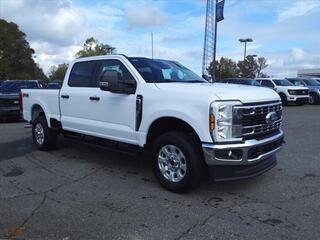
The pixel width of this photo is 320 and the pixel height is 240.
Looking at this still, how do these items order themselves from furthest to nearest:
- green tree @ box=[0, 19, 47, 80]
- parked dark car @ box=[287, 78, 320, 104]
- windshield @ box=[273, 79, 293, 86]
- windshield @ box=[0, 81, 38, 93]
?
green tree @ box=[0, 19, 47, 80] → parked dark car @ box=[287, 78, 320, 104] → windshield @ box=[273, 79, 293, 86] → windshield @ box=[0, 81, 38, 93]

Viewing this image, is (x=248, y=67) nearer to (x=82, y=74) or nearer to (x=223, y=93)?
(x=82, y=74)

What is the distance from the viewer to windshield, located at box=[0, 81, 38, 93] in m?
16.9

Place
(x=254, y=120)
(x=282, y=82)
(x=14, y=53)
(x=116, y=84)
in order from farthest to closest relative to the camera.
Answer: (x=14, y=53), (x=282, y=82), (x=116, y=84), (x=254, y=120)

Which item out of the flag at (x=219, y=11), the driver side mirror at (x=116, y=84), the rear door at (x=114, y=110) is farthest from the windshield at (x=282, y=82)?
the driver side mirror at (x=116, y=84)

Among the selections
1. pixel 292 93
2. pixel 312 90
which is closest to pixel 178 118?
pixel 292 93

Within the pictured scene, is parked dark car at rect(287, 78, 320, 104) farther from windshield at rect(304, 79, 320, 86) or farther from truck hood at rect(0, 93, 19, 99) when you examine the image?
truck hood at rect(0, 93, 19, 99)

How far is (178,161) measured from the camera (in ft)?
19.0

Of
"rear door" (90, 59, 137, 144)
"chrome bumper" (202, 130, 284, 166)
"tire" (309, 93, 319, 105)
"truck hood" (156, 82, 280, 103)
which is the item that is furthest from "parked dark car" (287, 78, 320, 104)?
"chrome bumper" (202, 130, 284, 166)

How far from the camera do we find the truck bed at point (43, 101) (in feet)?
27.6

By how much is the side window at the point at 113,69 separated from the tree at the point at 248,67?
71.1m

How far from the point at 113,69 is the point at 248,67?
73.7m

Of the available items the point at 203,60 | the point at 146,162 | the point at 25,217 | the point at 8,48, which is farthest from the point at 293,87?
the point at 8,48

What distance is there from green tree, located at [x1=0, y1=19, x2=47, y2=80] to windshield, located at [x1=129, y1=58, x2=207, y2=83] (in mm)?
62899

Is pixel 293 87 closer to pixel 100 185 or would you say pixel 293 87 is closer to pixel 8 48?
pixel 100 185
